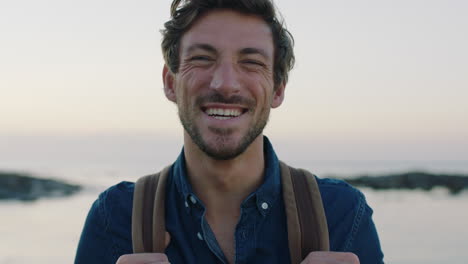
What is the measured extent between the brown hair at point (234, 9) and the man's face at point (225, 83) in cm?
5

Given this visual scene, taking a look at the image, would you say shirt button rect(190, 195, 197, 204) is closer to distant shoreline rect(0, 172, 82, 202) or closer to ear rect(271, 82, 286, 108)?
ear rect(271, 82, 286, 108)

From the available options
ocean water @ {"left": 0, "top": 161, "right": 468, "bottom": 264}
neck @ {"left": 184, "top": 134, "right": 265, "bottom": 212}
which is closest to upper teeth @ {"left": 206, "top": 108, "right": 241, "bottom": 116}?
neck @ {"left": 184, "top": 134, "right": 265, "bottom": 212}

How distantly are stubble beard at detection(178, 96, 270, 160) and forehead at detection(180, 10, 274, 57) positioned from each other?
0.37m

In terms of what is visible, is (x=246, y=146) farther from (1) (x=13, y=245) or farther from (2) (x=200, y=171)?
(1) (x=13, y=245)

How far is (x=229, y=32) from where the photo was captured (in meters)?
3.47

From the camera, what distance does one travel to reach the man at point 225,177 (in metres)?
3.37

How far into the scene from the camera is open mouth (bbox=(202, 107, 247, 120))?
10.9ft

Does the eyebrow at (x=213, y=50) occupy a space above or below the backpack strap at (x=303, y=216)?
above

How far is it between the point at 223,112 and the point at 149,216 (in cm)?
68

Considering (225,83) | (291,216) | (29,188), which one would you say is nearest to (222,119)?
(225,83)

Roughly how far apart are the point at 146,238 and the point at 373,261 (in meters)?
1.21

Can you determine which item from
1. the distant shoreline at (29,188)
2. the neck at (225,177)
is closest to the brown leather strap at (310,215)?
the neck at (225,177)

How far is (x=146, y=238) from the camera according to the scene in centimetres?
331

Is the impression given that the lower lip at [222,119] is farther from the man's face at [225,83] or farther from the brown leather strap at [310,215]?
the brown leather strap at [310,215]
